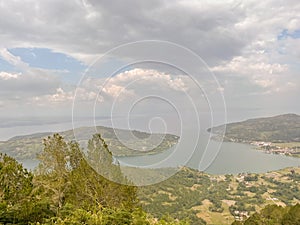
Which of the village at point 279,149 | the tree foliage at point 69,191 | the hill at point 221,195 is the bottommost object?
the hill at point 221,195

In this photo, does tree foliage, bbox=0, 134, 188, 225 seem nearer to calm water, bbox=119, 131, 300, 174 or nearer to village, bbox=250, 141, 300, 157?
calm water, bbox=119, 131, 300, 174

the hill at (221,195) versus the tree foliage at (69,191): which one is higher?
the tree foliage at (69,191)

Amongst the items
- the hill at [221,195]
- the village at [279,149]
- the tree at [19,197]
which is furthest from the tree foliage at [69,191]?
the village at [279,149]

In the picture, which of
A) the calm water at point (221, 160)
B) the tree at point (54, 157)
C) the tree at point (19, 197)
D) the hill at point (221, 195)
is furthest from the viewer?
the hill at point (221, 195)

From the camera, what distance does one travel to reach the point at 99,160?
12742 millimetres

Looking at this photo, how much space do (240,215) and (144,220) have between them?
8388cm

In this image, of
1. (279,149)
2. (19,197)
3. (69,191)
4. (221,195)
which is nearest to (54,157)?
(69,191)

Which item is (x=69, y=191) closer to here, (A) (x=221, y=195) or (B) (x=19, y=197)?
(B) (x=19, y=197)

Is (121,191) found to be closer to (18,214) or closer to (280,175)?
(18,214)

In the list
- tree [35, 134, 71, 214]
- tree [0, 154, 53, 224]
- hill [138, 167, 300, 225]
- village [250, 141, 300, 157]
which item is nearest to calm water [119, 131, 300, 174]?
tree [0, 154, 53, 224]

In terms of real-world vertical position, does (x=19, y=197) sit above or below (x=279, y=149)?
above

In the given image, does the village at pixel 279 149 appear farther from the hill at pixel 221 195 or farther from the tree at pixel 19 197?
the tree at pixel 19 197

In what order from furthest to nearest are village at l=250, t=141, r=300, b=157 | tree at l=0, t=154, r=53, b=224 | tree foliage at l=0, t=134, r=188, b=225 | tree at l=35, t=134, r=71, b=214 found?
village at l=250, t=141, r=300, b=157, tree at l=35, t=134, r=71, b=214, tree at l=0, t=154, r=53, b=224, tree foliage at l=0, t=134, r=188, b=225

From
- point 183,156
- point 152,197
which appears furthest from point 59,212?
point 152,197
